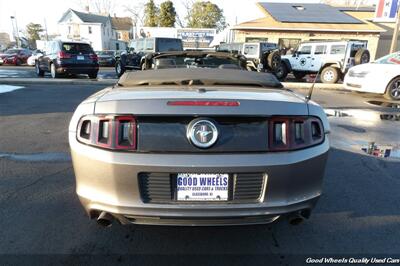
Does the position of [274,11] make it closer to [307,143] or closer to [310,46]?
[310,46]

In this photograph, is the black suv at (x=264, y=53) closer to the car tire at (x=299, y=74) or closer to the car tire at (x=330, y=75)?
the car tire at (x=299, y=74)

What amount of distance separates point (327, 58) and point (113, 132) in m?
14.7

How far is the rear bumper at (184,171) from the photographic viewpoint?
6.50 ft

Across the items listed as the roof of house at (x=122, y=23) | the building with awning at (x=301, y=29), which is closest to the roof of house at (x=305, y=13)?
the building with awning at (x=301, y=29)

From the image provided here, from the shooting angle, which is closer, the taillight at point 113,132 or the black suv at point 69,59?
the taillight at point 113,132

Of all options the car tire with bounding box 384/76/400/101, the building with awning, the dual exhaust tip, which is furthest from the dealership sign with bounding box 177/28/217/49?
the dual exhaust tip

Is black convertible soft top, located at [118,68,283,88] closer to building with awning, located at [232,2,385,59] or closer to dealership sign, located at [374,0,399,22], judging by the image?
dealership sign, located at [374,0,399,22]

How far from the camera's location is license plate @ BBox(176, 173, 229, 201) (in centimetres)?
201

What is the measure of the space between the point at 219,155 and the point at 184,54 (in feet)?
9.89

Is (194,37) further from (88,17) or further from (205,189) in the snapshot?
(205,189)

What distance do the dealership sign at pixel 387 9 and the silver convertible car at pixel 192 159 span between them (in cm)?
1869

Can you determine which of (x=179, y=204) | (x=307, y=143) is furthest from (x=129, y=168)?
(x=307, y=143)

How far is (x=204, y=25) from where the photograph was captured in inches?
2082

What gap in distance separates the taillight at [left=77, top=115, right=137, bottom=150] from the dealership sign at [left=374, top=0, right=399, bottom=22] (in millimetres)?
19202
